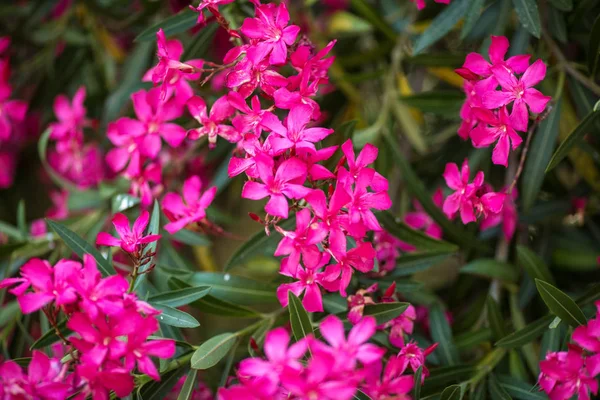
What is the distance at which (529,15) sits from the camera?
0.90m

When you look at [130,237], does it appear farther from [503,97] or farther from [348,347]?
[503,97]

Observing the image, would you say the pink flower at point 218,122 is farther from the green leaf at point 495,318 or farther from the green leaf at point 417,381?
the green leaf at point 495,318

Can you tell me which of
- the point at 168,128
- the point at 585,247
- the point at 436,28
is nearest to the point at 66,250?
the point at 168,128

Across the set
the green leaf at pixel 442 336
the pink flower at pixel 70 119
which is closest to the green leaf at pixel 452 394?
the green leaf at pixel 442 336

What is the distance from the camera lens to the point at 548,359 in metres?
0.79

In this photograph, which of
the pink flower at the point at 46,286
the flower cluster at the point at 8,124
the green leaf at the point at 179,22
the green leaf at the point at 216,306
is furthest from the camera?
the flower cluster at the point at 8,124

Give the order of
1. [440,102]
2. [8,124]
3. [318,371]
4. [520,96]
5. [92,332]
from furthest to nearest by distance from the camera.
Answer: [8,124] → [440,102] → [520,96] → [92,332] → [318,371]

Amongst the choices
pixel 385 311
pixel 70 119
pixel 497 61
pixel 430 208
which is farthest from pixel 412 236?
pixel 70 119

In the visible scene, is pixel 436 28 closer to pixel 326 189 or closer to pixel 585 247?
pixel 326 189

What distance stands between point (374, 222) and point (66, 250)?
63 cm

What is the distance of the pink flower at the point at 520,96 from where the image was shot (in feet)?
2.58

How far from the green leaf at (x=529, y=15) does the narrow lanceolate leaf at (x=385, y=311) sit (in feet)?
1.39

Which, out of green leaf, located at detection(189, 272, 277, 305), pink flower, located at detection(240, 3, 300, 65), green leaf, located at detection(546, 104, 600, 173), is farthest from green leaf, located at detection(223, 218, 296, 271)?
green leaf, located at detection(546, 104, 600, 173)

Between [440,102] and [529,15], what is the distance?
9.9 inches
